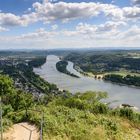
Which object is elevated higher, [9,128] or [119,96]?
[9,128]

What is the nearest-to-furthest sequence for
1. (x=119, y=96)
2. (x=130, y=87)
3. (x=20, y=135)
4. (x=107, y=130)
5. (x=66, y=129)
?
(x=20, y=135) < (x=66, y=129) < (x=107, y=130) < (x=119, y=96) < (x=130, y=87)

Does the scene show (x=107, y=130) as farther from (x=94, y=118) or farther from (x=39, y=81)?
(x=39, y=81)

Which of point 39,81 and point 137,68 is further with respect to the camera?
point 137,68

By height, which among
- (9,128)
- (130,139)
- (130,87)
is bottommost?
(130,87)

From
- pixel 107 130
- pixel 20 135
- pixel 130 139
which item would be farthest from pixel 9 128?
pixel 130 139

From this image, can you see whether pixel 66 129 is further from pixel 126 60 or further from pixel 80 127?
pixel 126 60

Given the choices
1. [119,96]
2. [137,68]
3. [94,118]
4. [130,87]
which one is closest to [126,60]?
[137,68]

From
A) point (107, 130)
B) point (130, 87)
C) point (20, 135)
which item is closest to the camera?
point (20, 135)
